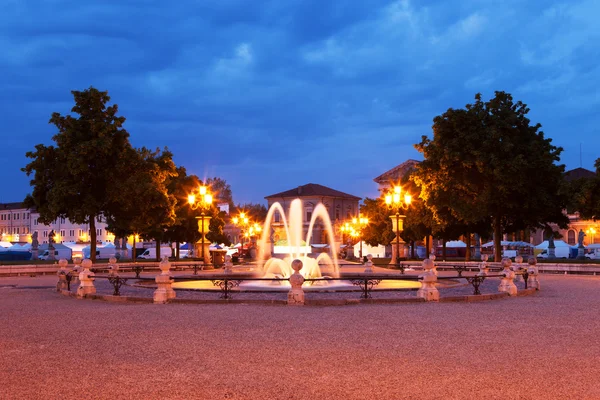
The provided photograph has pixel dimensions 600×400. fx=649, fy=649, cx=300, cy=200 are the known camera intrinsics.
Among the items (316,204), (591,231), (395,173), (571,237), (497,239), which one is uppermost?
(395,173)

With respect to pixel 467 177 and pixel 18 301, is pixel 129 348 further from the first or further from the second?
pixel 467 177

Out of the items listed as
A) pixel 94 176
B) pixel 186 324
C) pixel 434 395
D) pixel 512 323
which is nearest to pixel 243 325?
pixel 186 324

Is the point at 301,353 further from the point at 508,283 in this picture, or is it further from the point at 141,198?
the point at 141,198

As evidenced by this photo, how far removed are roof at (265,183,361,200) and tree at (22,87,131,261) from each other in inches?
3446

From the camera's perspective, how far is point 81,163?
1608 inches

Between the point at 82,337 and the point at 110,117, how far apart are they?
34.0 metres

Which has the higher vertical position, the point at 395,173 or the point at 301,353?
the point at 395,173

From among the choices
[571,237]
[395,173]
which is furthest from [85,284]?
[395,173]

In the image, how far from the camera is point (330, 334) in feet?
40.4

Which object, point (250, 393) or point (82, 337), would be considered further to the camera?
point (82, 337)

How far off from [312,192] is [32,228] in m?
65.0

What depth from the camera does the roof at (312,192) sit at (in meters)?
131

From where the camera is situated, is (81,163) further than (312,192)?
No

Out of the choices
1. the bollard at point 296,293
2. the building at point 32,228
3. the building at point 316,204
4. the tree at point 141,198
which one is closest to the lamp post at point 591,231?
the building at point 316,204
